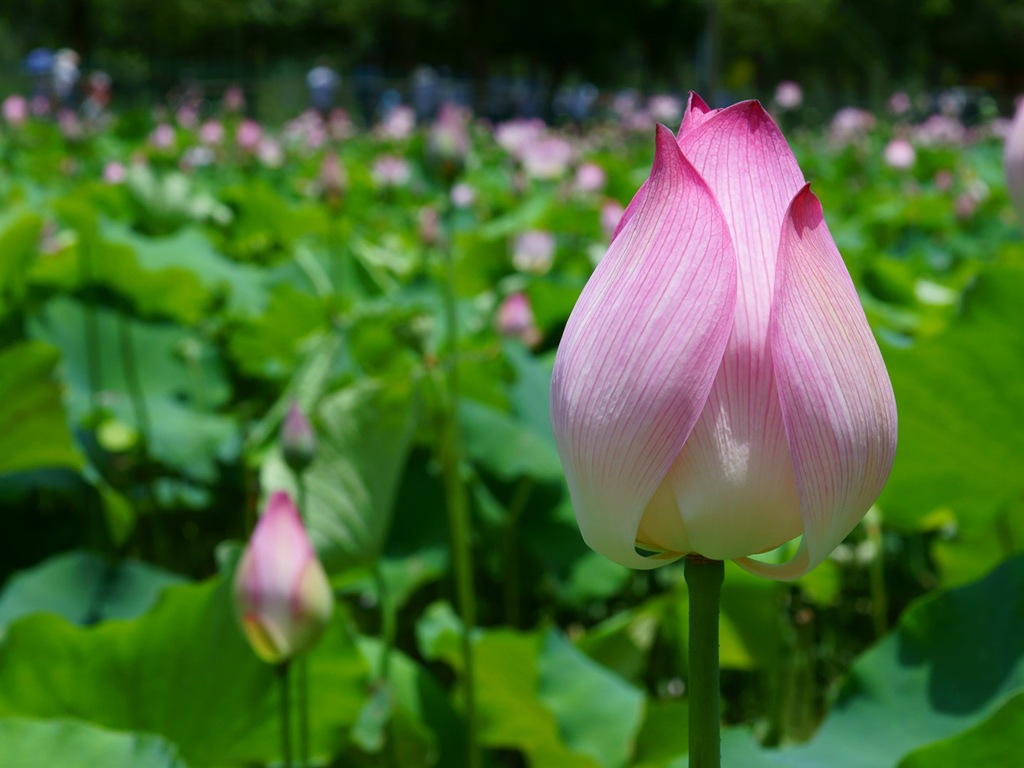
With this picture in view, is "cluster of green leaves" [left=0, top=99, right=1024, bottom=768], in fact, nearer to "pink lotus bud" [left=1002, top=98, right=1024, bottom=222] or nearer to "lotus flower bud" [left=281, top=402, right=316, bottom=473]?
"lotus flower bud" [left=281, top=402, right=316, bottom=473]

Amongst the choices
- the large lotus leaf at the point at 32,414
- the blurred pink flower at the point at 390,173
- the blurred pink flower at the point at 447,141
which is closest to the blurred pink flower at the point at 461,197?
the blurred pink flower at the point at 390,173

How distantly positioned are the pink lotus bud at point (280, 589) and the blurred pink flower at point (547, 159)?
3102mm

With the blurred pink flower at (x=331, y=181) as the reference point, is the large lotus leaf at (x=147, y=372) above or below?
below

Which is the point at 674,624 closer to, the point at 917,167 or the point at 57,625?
the point at 57,625

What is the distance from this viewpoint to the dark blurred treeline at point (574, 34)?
24234 millimetres

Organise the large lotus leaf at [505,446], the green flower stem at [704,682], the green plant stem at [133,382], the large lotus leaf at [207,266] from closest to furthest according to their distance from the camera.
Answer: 1. the green flower stem at [704,682]
2. the large lotus leaf at [505,446]
3. the green plant stem at [133,382]
4. the large lotus leaf at [207,266]

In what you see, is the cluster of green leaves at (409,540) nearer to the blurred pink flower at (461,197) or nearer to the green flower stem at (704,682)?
the green flower stem at (704,682)

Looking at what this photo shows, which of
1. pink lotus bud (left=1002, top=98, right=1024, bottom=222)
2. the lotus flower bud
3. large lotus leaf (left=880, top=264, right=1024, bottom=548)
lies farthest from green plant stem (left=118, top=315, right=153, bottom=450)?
pink lotus bud (left=1002, top=98, right=1024, bottom=222)

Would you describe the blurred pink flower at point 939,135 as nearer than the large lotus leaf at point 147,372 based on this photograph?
No

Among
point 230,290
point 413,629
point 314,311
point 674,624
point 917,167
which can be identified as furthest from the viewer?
point 917,167

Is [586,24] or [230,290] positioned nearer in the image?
[230,290]

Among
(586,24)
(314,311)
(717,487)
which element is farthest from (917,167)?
(586,24)

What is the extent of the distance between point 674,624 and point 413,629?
490 millimetres

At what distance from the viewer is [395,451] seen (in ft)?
3.31
